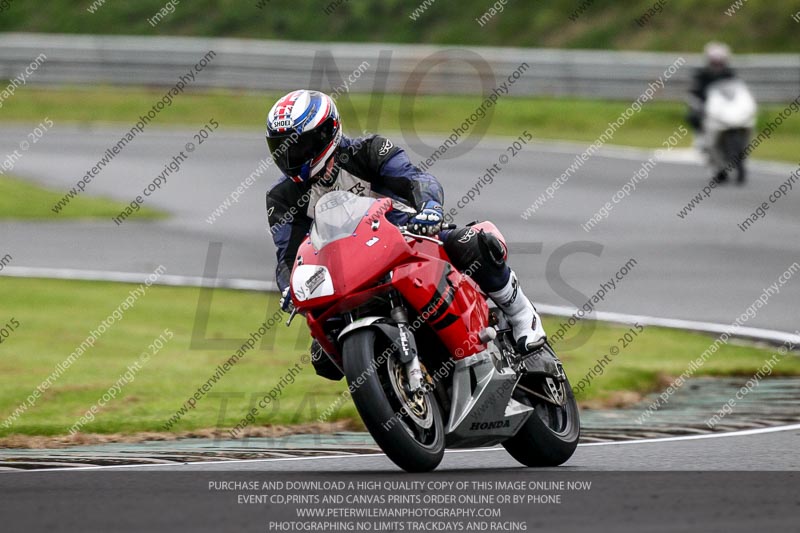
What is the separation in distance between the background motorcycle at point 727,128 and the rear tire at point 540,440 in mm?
14739

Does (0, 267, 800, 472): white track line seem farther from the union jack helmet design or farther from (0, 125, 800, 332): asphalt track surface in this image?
the union jack helmet design

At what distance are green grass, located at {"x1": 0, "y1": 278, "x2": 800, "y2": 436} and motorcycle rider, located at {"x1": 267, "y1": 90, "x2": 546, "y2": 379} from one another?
2.09m

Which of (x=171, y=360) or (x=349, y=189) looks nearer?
(x=349, y=189)

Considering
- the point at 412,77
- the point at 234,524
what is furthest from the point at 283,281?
the point at 412,77

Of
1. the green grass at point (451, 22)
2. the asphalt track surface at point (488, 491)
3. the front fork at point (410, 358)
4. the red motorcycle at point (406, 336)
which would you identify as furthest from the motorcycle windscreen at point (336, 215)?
the green grass at point (451, 22)

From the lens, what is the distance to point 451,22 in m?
33.6

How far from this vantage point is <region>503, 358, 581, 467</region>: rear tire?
7398 mm

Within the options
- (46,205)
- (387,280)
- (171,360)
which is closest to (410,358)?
(387,280)

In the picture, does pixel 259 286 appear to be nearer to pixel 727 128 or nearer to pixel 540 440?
pixel 540 440

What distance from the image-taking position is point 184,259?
54.5 ft

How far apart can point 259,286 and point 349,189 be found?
788 centimetres

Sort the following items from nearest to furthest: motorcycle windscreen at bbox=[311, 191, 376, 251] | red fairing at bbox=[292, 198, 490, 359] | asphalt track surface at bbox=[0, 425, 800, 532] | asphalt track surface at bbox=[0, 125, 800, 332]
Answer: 1. asphalt track surface at bbox=[0, 425, 800, 532]
2. red fairing at bbox=[292, 198, 490, 359]
3. motorcycle windscreen at bbox=[311, 191, 376, 251]
4. asphalt track surface at bbox=[0, 125, 800, 332]

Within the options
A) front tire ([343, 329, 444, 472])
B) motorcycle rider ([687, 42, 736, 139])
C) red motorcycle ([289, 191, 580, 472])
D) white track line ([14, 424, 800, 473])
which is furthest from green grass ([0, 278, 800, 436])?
motorcycle rider ([687, 42, 736, 139])

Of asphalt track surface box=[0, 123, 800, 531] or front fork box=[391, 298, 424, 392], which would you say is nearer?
asphalt track surface box=[0, 123, 800, 531]
